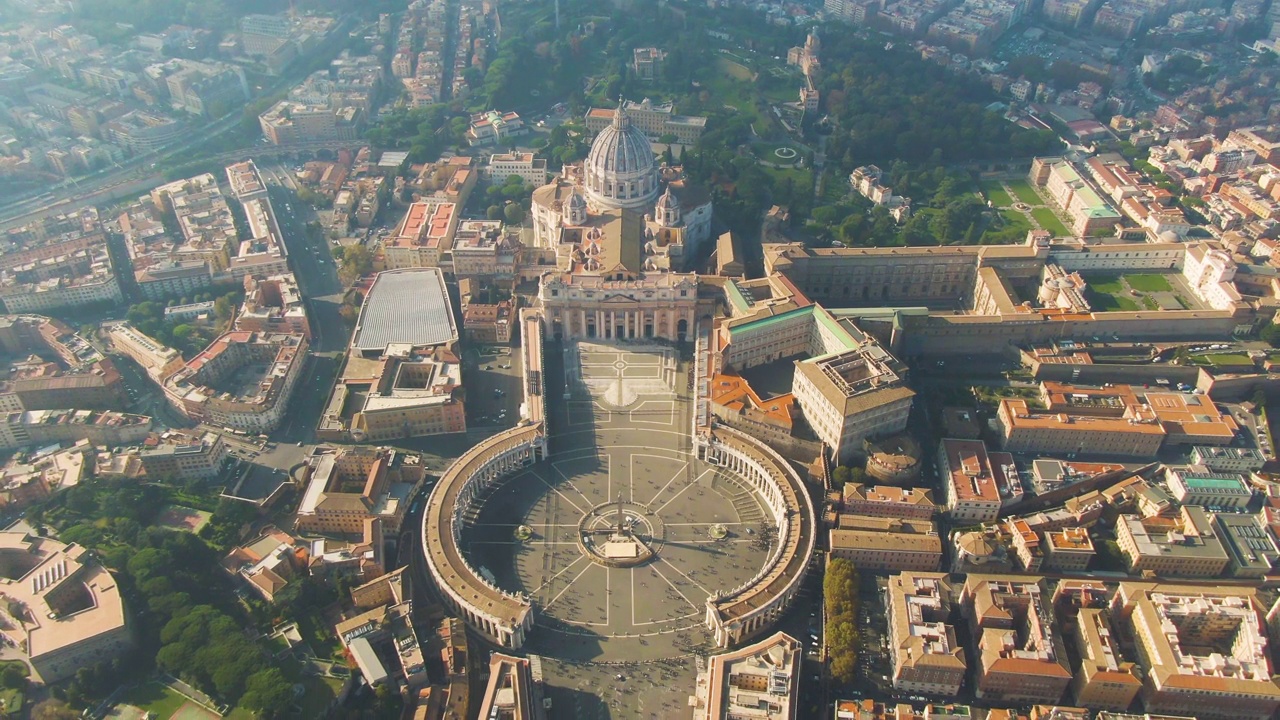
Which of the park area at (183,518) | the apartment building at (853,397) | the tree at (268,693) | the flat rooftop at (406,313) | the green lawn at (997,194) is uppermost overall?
the apartment building at (853,397)

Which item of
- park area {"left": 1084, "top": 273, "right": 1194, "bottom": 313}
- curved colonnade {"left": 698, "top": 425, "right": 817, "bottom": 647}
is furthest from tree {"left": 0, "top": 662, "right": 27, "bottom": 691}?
park area {"left": 1084, "top": 273, "right": 1194, "bottom": 313}

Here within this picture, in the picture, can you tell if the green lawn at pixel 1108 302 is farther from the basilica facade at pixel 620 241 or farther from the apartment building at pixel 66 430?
the apartment building at pixel 66 430

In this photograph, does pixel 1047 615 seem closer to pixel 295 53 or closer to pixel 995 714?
pixel 995 714

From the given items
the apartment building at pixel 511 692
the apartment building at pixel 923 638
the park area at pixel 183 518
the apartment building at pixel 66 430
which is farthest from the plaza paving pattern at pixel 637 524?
the apartment building at pixel 66 430

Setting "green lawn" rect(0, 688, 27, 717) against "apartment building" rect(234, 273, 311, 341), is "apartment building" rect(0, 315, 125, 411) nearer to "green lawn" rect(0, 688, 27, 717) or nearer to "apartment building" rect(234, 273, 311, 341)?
"apartment building" rect(234, 273, 311, 341)

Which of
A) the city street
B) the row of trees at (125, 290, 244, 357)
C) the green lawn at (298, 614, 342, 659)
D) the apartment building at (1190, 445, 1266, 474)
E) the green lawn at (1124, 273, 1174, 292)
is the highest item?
the apartment building at (1190, 445, 1266, 474)

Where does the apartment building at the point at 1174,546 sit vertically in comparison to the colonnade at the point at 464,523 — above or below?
above

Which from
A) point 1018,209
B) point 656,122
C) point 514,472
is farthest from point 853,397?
point 656,122

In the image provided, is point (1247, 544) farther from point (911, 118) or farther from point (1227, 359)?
point (911, 118)
